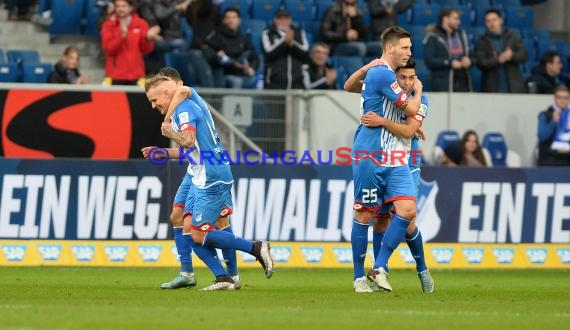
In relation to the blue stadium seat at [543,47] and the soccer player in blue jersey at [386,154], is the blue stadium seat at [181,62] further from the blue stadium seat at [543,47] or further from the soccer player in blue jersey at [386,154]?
the soccer player in blue jersey at [386,154]

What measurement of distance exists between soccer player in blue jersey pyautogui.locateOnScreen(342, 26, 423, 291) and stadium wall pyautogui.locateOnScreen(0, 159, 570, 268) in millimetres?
5572

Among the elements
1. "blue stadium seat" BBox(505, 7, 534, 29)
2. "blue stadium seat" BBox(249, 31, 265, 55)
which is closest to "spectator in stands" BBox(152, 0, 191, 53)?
"blue stadium seat" BBox(249, 31, 265, 55)

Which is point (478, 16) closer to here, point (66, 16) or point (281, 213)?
point (66, 16)

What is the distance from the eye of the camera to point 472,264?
18.8m

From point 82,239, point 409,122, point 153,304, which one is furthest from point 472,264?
point 153,304

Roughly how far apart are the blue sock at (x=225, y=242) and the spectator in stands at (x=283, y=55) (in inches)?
324

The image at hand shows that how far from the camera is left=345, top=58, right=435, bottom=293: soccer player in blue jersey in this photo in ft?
41.5

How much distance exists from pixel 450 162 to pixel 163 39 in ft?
15.4

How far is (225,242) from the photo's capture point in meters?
12.8

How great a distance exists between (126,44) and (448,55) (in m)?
5.21

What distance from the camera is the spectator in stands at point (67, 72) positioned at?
1962 centimetres

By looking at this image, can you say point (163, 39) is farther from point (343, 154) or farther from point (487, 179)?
point (487, 179)

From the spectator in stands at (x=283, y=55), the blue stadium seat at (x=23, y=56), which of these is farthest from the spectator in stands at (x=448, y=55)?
the blue stadium seat at (x=23, y=56)

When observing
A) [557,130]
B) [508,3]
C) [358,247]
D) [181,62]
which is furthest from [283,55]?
[358,247]
